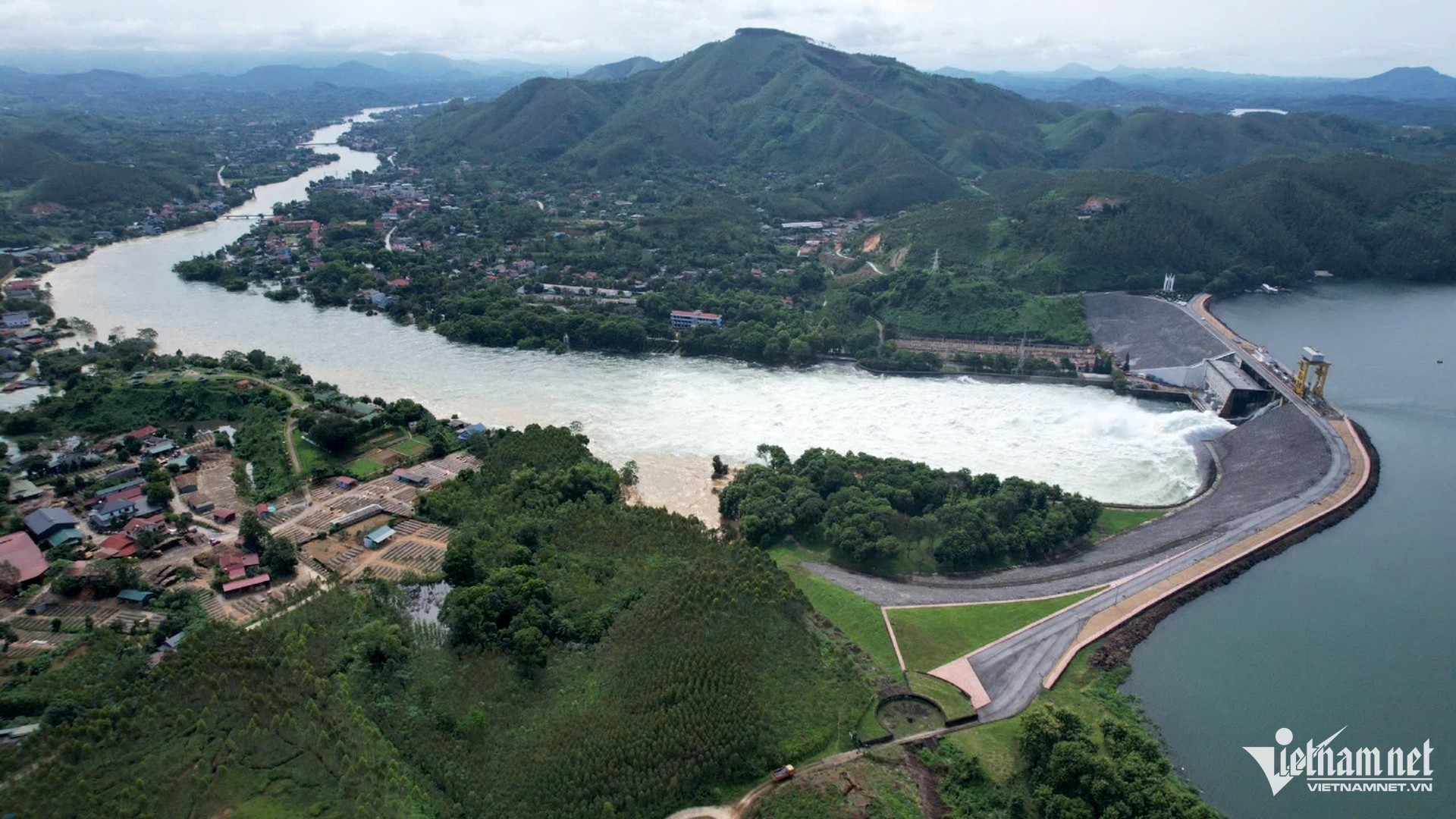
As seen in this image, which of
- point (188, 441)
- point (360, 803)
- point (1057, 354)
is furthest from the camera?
point (1057, 354)

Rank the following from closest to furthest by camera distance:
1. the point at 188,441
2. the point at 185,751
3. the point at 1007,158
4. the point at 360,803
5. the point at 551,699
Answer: the point at 360,803
the point at 185,751
the point at 551,699
the point at 188,441
the point at 1007,158

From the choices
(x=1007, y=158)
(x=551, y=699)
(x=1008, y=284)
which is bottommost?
(x=551, y=699)

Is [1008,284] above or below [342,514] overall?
above

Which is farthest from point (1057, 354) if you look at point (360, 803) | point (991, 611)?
point (360, 803)

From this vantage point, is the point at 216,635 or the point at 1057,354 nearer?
the point at 216,635

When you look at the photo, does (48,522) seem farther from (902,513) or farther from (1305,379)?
(1305,379)

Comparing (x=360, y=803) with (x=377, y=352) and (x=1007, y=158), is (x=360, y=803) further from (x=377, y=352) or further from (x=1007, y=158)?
(x=1007, y=158)

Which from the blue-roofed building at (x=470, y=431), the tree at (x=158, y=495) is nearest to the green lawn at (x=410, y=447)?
the blue-roofed building at (x=470, y=431)
